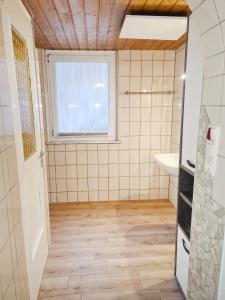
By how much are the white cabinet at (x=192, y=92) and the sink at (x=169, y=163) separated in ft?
1.28

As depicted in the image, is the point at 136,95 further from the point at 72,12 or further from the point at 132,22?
the point at 72,12

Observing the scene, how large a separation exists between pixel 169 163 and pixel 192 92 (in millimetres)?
954

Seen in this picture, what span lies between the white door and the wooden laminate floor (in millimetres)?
236

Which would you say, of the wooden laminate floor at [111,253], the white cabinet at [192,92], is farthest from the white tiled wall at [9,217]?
the white cabinet at [192,92]

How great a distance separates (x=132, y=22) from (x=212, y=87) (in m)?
1.06

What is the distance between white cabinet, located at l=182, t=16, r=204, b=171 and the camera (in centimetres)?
123

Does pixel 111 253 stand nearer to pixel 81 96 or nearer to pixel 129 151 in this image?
pixel 129 151

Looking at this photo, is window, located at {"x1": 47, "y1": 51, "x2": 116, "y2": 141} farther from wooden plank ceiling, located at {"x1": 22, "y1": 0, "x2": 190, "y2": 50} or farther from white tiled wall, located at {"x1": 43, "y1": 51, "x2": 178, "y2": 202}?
wooden plank ceiling, located at {"x1": 22, "y1": 0, "x2": 190, "y2": 50}

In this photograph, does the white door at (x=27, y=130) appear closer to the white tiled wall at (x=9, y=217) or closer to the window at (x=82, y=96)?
the white tiled wall at (x=9, y=217)

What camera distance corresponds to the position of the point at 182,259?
159 centimetres

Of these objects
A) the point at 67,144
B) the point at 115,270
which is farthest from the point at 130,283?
the point at 67,144

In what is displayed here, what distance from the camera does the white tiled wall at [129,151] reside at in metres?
2.86

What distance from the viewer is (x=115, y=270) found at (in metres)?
1.87

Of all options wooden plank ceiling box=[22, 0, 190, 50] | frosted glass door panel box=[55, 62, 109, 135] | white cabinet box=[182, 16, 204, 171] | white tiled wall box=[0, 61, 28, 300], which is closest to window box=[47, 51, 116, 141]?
frosted glass door panel box=[55, 62, 109, 135]
